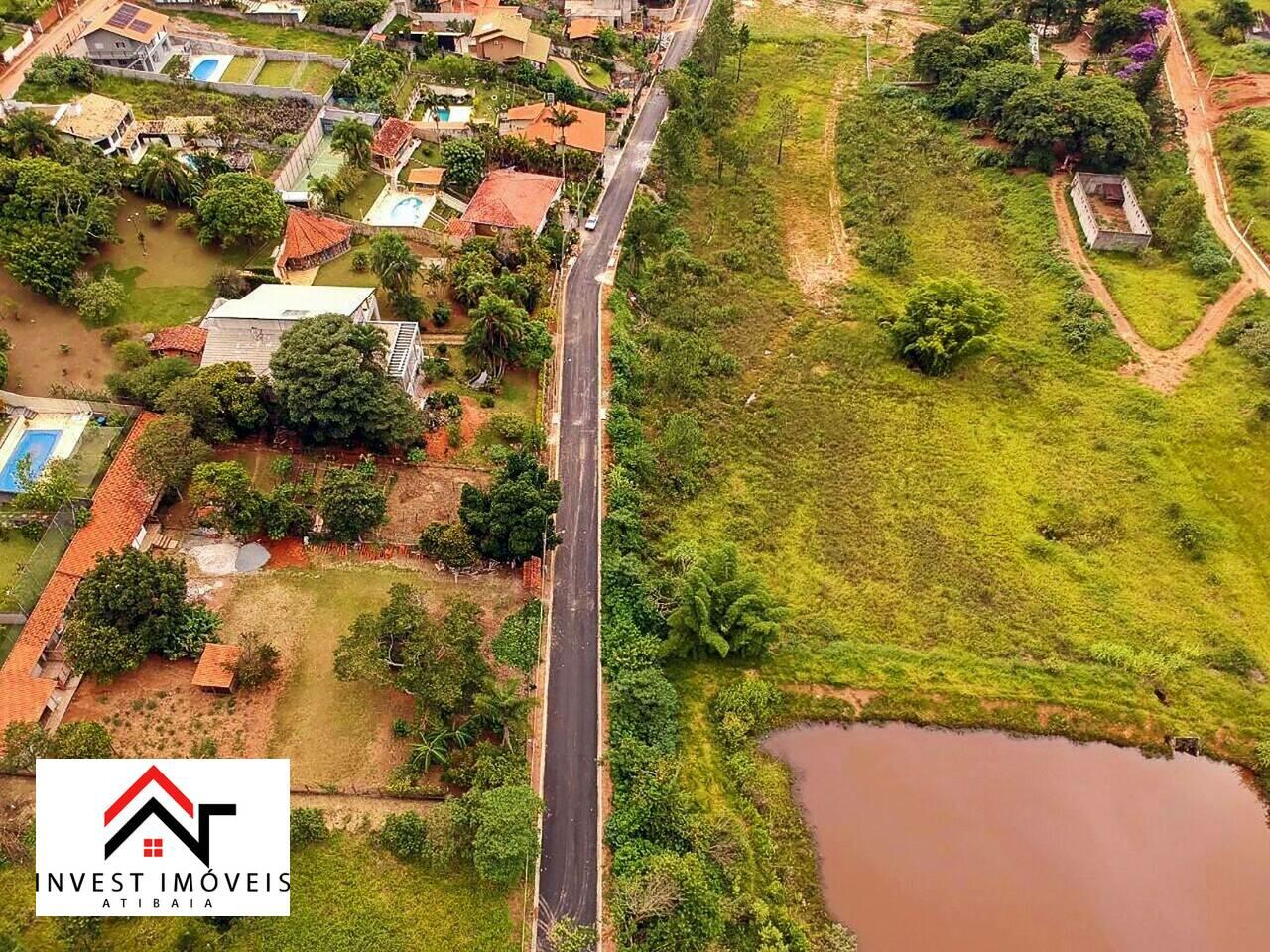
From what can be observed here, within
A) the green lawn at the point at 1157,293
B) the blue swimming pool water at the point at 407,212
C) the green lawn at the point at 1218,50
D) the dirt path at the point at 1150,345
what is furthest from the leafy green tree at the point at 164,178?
the green lawn at the point at 1218,50

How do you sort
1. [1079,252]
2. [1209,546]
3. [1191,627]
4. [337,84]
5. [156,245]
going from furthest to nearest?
[337,84] → [1079,252] → [156,245] → [1209,546] → [1191,627]

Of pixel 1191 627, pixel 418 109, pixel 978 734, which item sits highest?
pixel 418 109

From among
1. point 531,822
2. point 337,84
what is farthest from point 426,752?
point 337,84

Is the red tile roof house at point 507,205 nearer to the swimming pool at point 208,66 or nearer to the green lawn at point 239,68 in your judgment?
the green lawn at point 239,68

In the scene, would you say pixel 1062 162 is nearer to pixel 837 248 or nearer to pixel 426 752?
pixel 837 248

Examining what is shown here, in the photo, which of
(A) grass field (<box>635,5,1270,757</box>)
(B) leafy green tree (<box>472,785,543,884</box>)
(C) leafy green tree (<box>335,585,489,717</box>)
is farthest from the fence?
(B) leafy green tree (<box>472,785,543,884</box>)

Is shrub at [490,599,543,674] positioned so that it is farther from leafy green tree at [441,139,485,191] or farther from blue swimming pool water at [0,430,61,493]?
leafy green tree at [441,139,485,191]
